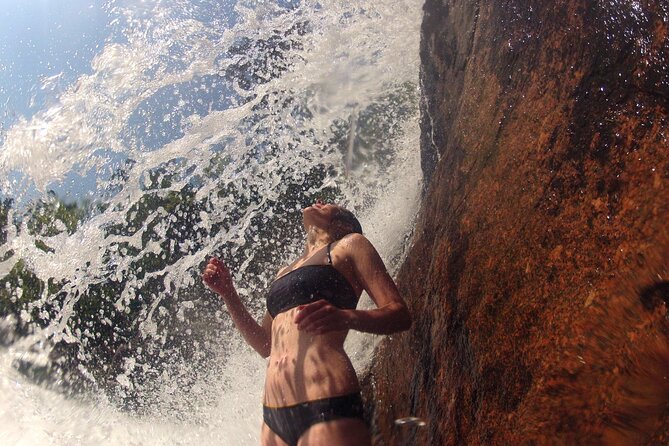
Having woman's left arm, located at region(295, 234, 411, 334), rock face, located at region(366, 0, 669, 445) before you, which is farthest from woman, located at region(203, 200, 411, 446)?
rock face, located at region(366, 0, 669, 445)

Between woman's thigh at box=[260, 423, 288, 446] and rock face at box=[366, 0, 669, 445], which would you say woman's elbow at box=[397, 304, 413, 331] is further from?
woman's thigh at box=[260, 423, 288, 446]

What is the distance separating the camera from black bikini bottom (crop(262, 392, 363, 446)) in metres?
2.06

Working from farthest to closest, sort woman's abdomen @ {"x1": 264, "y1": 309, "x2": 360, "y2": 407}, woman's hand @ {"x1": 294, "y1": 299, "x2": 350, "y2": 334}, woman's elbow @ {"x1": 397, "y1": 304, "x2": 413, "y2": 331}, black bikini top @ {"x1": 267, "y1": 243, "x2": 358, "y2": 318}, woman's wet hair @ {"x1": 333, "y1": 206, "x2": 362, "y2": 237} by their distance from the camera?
woman's wet hair @ {"x1": 333, "y1": 206, "x2": 362, "y2": 237}
black bikini top @ {"x1": 267, "y1": 243, "x2": 358, "y2": 318}
woman's elbow @ {"x1": 397, "y1": 304, "x2": 413, "y2": 331}
woman's abdomen @ {"x1": 264, "y1": 309, "x2": 360, "y2": 407}
woman's hand @ {"x1": 294, "y1": 299, "x2": 350, "y2": 334}

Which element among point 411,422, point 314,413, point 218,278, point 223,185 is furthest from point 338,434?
point 223,185

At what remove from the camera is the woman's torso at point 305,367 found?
214 cm

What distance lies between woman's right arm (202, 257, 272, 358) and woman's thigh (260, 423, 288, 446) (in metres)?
0.52

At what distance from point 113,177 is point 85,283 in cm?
129

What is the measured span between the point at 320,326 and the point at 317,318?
0.10 ft

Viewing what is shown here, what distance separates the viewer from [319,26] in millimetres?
5941

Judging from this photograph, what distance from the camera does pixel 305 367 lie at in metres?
2.22

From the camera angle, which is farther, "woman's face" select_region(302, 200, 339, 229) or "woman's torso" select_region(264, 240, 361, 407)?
"woman's face" select_region(302, 200, 339, 229)

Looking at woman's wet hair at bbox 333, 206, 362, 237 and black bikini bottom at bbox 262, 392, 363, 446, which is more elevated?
woman's wet hair at bbox 333, 206, 362, 237

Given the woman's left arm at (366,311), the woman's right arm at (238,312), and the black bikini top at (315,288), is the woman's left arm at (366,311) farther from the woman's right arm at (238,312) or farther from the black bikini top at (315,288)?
the woman's right arm at (238,312)

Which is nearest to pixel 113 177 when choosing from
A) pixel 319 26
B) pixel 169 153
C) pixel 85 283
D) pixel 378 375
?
pixel 169 153
